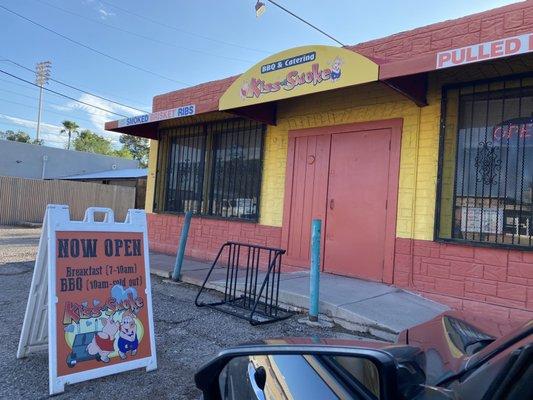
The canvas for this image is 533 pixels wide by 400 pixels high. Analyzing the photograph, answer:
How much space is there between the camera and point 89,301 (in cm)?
362

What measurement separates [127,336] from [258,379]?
256 cm

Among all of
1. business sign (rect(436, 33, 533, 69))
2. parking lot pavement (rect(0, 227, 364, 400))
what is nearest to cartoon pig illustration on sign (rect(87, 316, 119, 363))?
parking lot pavement (rect(0, 227, 364, 400))

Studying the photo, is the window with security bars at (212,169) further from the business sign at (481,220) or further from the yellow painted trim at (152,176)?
the business sign at (481,220)

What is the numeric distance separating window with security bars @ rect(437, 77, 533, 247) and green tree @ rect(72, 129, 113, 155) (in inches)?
2482

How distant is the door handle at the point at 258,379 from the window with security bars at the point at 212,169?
23.5 ft

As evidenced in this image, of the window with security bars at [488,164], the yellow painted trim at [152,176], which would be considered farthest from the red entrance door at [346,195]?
the yellow painted trim at [152,176]

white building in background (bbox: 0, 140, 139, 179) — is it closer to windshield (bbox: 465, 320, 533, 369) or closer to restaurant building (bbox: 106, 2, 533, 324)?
restaurant building (bbox: 106, 2, 533, 324)

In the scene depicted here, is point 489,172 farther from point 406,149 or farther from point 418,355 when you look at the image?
point 418,355

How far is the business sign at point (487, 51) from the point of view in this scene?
4469mm

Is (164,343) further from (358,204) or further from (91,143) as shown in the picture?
(91,143)

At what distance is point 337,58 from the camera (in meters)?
6.07

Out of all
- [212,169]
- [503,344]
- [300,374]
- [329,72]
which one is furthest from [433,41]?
[300,374]

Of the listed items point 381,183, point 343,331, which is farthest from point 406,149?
point 343,331

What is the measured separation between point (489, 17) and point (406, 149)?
2.07 metres
